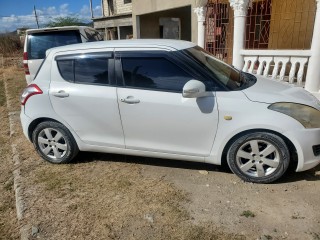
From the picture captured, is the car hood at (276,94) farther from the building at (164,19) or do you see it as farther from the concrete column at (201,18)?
the building at (164,19)

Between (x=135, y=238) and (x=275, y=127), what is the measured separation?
6.01 ft

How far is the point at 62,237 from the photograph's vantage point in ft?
9.25

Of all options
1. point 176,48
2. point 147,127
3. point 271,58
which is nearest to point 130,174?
point 147,127

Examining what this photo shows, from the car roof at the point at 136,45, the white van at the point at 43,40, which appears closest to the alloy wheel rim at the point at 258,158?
the car roof at the point at 136,45

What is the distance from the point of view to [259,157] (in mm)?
3324

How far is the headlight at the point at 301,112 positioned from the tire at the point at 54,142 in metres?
2.65

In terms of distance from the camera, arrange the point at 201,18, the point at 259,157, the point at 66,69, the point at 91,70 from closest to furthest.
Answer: the point at 259,157, the point at 91,70, the point at 66,69, the point at 201,18

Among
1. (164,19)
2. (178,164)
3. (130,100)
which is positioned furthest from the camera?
(164,19)

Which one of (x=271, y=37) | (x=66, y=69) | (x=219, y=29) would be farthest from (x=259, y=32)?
(x=66, y=69)

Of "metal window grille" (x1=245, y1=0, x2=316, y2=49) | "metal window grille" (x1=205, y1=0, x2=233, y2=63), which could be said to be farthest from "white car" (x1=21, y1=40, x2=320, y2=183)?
"metal window grille" (x1=245, y1=0, x2=316, y2=49)

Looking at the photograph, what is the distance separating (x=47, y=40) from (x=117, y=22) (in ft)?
45.6

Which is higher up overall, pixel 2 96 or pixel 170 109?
pixel 170 109

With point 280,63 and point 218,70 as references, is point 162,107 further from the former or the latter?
point 280,63

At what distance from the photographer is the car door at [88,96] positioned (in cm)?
370
